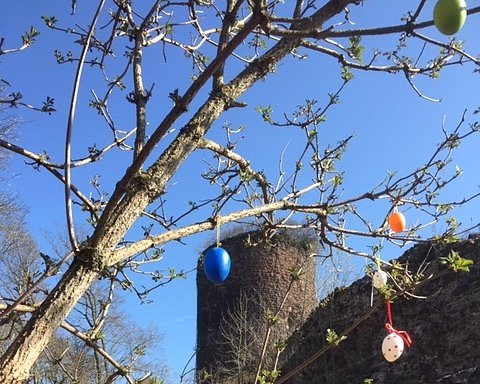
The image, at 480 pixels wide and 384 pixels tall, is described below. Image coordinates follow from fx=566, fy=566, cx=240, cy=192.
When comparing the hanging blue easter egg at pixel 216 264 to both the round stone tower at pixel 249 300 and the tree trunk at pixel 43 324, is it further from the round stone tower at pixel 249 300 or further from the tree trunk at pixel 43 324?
the round stone tower at pixel 249 300

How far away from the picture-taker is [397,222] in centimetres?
215

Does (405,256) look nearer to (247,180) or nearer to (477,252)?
(477,252)

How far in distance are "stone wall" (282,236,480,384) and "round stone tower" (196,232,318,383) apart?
3.11m

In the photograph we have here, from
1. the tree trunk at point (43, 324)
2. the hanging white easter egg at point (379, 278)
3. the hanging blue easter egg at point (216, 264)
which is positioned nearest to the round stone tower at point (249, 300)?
the hanging blue easter egg at point (216, 264)

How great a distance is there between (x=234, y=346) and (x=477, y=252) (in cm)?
553

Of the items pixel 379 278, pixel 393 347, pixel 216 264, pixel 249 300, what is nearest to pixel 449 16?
pixel 379 278

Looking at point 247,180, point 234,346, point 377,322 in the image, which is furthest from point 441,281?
point 247,180

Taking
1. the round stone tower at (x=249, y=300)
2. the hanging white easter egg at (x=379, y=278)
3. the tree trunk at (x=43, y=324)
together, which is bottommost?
the tree trunk at (x=43, y=324)

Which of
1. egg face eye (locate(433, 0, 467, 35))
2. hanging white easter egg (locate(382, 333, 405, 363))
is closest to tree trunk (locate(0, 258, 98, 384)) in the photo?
egg face eye (locate(433, 0, 467, 35))

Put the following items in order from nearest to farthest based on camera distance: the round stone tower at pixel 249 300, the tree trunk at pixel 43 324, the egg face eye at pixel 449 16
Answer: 1. the tree trunk at pixel 43 324
2. the egg face eye at pixel 449 16
3. the round stone tower at pixel 249 300

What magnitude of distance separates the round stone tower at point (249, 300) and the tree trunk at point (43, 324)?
10.3 m

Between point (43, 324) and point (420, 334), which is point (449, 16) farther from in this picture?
point (420, 334)

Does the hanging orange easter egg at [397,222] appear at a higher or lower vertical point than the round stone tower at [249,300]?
lower

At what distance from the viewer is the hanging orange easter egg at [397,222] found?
2117mm
